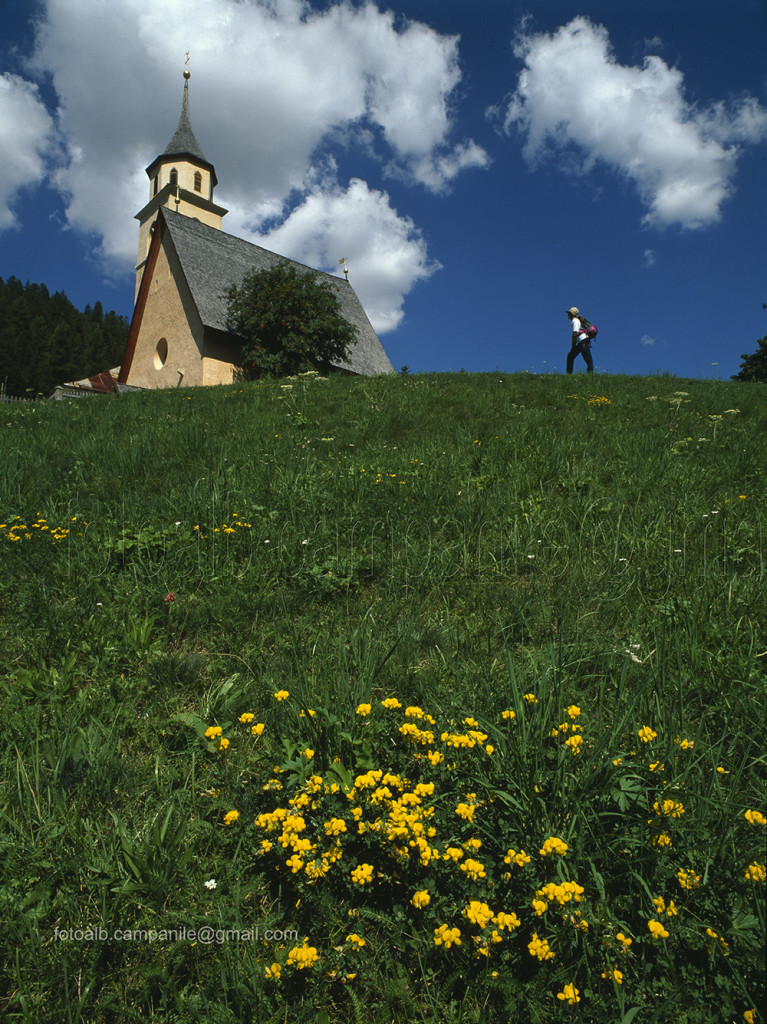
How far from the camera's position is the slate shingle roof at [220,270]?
22.5 m

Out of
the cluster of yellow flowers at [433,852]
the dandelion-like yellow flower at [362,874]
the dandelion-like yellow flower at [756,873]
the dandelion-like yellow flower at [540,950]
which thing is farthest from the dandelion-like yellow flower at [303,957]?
the dandelion-like yellow flower at [756,873]

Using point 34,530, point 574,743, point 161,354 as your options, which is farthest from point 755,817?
point 161,354

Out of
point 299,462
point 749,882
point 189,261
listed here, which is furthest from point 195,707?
point 189,261

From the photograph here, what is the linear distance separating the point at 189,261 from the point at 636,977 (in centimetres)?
2726

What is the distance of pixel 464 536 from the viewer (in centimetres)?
348

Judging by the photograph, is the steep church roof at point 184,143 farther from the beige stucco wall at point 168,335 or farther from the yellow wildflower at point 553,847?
the yellow wildflower at point 553,847

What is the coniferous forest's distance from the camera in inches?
2680

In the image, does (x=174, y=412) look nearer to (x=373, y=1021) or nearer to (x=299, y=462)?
(x=299, y=462)

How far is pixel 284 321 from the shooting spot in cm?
2069

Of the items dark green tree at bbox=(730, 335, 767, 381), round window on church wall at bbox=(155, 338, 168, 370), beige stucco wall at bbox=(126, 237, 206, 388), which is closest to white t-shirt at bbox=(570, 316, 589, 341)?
beige stucco wall at bbox=(126, 237, 206, 388)

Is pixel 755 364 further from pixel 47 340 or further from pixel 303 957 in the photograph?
pixel 47 340

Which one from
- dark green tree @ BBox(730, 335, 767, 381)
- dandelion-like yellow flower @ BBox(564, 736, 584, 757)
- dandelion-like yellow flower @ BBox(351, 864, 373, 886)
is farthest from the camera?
dark green tree @ BBox(730, 335, 767, 381)

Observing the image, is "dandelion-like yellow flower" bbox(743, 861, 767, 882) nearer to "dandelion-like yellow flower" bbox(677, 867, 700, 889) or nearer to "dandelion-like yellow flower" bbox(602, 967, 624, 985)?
"dandelion-like yellow flower" bbox(677, 867, 700, 889)

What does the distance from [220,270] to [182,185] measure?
903 inches
